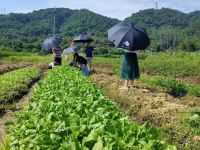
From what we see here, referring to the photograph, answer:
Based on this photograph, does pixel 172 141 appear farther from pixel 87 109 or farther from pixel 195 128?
pixel 87 109

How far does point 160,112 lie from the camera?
35.7ft

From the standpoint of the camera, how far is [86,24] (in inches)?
6230

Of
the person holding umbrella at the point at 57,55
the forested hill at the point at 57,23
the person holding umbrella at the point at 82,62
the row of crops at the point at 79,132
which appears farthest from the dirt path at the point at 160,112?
the forested hill at the point at 57,23

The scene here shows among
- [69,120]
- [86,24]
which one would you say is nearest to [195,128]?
[69,120]

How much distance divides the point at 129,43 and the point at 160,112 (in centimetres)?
449

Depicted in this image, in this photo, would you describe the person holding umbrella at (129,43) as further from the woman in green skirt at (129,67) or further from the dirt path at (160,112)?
the dirt path at (160,112)

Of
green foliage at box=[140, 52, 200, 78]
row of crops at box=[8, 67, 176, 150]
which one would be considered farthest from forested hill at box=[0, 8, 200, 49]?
row of crops at box=[8, 67, 176, 150]

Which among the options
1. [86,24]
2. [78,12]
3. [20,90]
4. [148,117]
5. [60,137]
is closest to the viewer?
[60,137]

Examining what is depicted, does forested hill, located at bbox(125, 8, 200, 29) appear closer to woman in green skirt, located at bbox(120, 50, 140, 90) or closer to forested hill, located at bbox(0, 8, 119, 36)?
forested hill, located at bbox(0, 8, 119, 36)

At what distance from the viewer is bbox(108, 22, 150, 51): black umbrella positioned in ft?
49.1

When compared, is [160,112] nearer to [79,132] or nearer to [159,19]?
[79,132]

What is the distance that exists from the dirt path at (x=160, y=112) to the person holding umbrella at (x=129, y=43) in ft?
1.53

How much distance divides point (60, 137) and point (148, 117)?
246 inches

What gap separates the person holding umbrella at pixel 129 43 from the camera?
→ 14984mm
